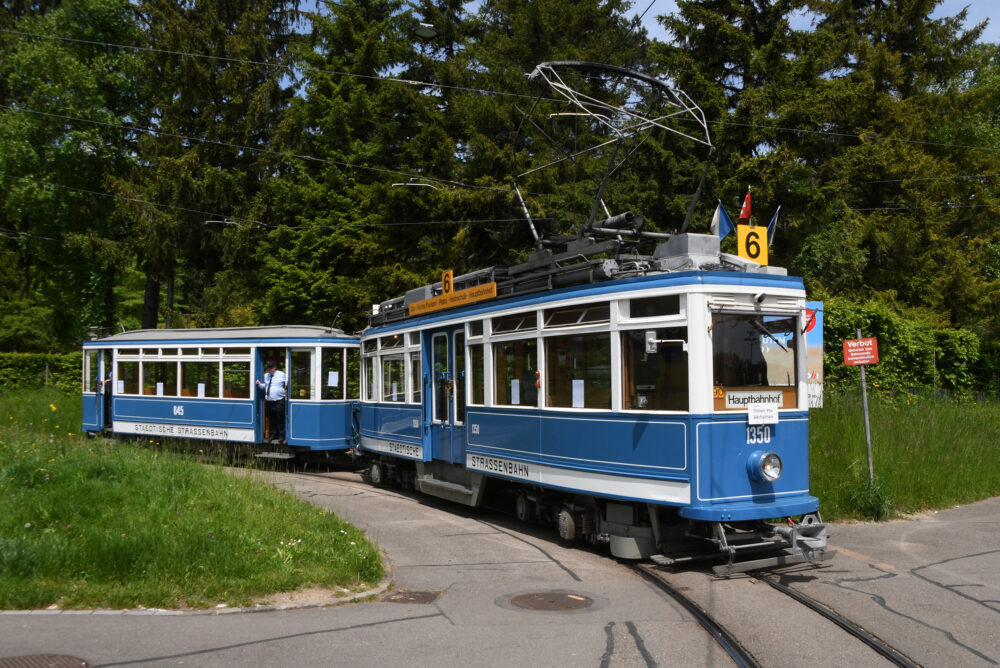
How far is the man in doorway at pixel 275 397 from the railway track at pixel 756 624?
1088cm

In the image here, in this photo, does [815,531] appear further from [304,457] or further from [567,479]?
[304,457]

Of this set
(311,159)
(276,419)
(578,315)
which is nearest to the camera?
(578,315)

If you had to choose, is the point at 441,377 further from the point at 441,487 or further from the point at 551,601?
the point at 551,601

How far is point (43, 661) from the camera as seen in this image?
228 inches

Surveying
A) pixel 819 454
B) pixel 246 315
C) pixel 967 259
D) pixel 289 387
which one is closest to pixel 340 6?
pixel 246 315

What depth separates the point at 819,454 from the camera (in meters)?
13.4

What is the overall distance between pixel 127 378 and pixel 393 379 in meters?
9.46

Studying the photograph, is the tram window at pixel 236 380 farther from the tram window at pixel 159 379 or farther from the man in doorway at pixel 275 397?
the tram window at pixel 159 379

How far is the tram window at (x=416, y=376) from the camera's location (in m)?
13.9

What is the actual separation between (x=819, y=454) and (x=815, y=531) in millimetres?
4849

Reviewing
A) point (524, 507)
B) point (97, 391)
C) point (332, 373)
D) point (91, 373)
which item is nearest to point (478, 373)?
point (524, 507)

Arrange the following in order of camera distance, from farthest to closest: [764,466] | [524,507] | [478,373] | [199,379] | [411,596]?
1. [199,379]
2. [478,373]
3. [524,507]
4. [764,466]
5. [411,596]

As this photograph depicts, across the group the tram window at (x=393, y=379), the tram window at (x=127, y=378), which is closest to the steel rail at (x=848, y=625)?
the tram window at (x=393, y=379)

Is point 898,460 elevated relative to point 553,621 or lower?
elevated
